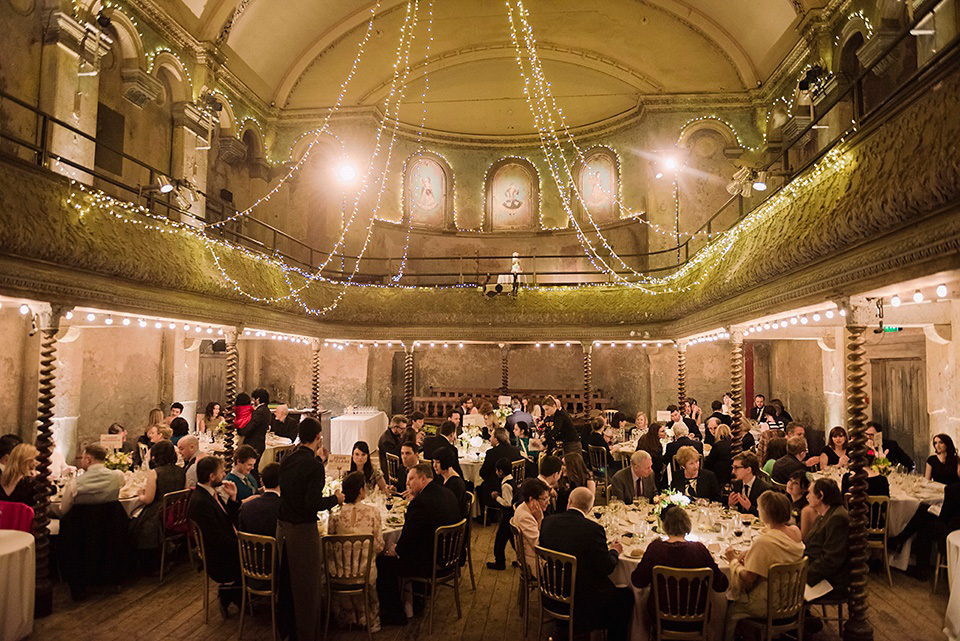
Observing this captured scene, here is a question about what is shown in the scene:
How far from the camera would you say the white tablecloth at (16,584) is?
5.51 m

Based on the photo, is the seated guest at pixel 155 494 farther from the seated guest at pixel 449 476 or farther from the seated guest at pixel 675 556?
the seated guest at pixel 675 556

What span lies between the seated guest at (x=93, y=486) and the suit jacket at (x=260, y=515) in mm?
2133

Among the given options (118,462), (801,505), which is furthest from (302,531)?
(801,505)

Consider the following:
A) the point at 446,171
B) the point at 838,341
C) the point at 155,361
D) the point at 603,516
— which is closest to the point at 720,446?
the point at 603,516

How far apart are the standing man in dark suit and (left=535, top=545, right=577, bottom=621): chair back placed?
77.4 inches

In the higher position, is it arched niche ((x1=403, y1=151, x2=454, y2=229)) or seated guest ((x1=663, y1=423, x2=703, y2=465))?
arched niche ((x1=403, y1=151, x2=454, y2=229))

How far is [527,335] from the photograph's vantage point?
18344mm

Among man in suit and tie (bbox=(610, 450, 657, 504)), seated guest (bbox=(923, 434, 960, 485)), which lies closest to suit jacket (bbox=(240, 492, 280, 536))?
A: man in suit and tie (bbox=(610, 450, 657, 504))

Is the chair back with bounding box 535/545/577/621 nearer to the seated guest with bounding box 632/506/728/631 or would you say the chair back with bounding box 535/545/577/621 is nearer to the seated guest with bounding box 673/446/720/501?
the seated guest with bounding box 632/506/728/631

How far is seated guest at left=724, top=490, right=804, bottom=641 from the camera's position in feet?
16.2

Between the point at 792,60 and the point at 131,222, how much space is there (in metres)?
15.7

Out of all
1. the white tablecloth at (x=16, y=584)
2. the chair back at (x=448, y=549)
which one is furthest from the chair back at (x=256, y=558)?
the white tablecloth at (x=16, y=584)

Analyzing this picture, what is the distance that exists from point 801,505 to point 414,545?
4398 millimetres

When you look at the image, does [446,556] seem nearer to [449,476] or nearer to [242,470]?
[449,476]
